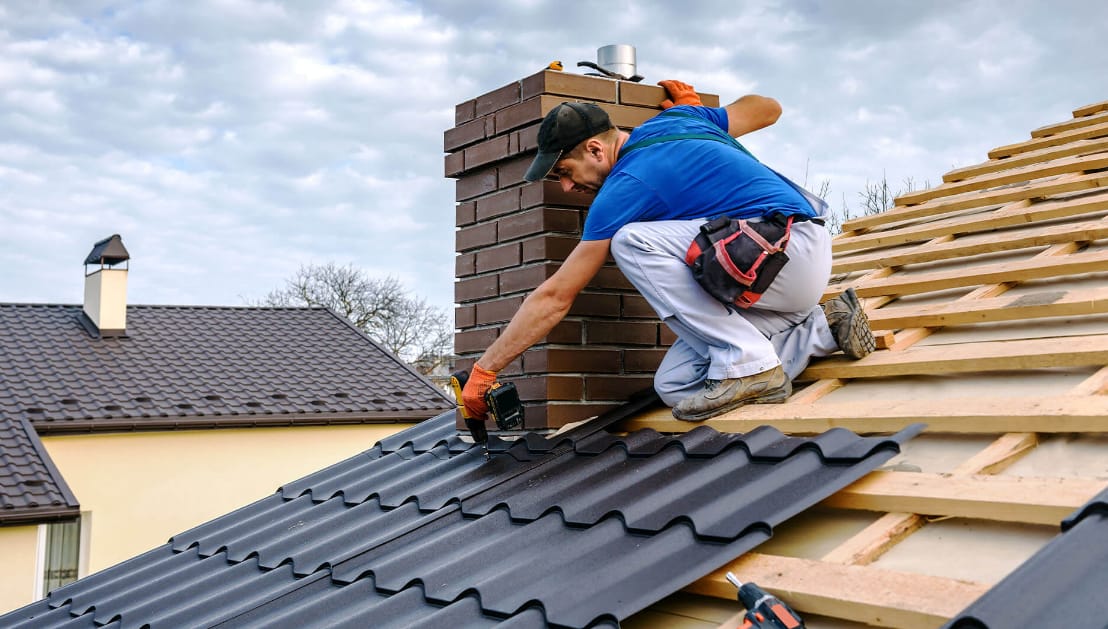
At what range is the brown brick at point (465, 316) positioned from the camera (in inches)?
178

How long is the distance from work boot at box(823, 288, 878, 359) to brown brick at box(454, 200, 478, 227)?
1719 millimetres

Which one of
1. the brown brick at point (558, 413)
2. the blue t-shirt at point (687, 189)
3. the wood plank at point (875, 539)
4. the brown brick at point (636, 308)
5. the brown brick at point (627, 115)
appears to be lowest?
the wood plank at point (875, 539)

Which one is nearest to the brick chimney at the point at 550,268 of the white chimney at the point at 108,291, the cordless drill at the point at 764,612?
the cordless drill at the point at 764,612

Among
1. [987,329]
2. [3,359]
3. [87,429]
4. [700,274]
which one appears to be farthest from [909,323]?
[3,359]

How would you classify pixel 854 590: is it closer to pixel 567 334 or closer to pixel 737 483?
pixel 737 483

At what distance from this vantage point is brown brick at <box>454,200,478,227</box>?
14.8ft

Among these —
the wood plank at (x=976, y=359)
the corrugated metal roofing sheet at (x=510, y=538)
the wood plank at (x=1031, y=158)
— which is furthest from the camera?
the wood plank at (x=1031, y=158)

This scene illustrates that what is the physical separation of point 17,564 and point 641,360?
1129cm

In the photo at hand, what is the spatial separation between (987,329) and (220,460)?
49.8 feet

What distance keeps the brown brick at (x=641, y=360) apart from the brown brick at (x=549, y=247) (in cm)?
48

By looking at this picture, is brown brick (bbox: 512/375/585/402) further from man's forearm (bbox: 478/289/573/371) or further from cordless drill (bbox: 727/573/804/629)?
cordless drill (bbox: 727/573/804/629)

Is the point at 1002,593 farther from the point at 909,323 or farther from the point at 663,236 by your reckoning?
the point at 909,323

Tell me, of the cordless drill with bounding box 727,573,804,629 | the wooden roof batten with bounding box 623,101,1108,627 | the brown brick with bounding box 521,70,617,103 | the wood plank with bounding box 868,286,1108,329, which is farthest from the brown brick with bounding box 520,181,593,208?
the cordless drill with bounding box 727,573,804,629

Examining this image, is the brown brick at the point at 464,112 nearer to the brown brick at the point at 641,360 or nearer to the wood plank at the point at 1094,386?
the brown brick at the point at 641,360
